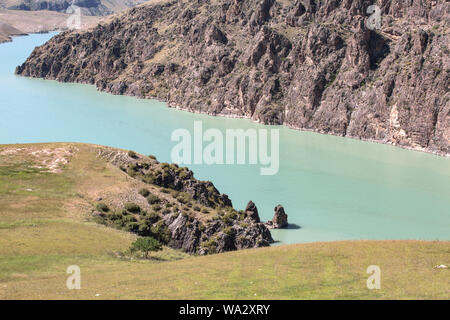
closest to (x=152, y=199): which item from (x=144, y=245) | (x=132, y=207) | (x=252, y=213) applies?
(x=132, y=207)

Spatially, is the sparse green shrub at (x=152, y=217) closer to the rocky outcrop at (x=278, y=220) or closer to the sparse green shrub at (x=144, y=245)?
the sparse green shrub at (x=144, y=245)

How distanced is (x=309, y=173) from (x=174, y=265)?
67.9 meters

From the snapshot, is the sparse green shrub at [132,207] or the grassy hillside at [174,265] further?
the sparse green shrub at [132,207]

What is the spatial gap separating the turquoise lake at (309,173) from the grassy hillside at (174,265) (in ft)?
90.8

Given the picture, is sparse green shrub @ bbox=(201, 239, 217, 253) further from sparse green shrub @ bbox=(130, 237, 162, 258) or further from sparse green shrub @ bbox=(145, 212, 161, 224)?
sparse green shrub @ bbox=(130, 237, 162, 258)

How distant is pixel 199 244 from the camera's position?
182 ft

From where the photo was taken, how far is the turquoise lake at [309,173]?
73.3 m

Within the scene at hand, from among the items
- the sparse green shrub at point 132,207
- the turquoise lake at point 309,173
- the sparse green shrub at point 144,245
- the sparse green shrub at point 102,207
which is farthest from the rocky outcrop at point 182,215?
the sparse green shrub at point 144,245

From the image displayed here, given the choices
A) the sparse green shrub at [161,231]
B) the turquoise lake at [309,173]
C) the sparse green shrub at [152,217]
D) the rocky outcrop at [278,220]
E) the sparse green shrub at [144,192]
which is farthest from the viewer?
the turquoise lake at [309,173]

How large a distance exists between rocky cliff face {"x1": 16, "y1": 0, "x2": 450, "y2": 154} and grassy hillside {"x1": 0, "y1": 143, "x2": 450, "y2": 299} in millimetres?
88894

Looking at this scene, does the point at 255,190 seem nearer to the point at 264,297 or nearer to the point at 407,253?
the point at 407,253

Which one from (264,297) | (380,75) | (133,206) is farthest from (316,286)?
(380,75)

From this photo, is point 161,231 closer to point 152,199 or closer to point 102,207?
point 152,199

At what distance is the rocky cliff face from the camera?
414 feet
